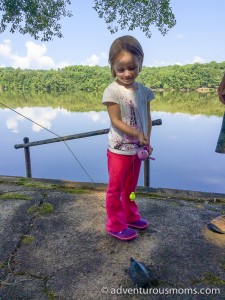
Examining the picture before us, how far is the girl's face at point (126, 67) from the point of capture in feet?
7.34

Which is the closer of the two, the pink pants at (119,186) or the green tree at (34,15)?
the pink pants at (119,186)

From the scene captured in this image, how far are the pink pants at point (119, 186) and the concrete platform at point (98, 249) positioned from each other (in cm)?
17

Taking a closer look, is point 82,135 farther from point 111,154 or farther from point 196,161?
point 196,161

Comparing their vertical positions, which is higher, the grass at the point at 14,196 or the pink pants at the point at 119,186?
the pink pants at the point at 119,186

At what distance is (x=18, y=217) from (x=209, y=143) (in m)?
37.2

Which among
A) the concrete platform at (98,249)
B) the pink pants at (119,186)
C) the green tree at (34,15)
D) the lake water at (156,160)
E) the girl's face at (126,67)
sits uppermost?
the green tree at (34,15)

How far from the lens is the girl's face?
2236 millimetres

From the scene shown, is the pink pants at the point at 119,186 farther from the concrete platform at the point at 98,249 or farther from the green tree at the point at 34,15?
the green tree at the point at 34,15

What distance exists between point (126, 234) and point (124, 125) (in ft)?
3.11

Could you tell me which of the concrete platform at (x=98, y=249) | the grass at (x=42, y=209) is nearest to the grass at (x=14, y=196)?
the concrete platform at (x=98, y=249)

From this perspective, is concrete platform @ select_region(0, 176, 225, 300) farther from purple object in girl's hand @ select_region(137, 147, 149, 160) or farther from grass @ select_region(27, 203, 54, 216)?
purple object in girl's hand @ select_region(137, 147, 149, 160)

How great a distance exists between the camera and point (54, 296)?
6.14 ft

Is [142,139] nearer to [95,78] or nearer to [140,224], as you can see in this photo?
[140,224]

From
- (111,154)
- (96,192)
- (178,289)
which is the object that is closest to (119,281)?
(178,289)
